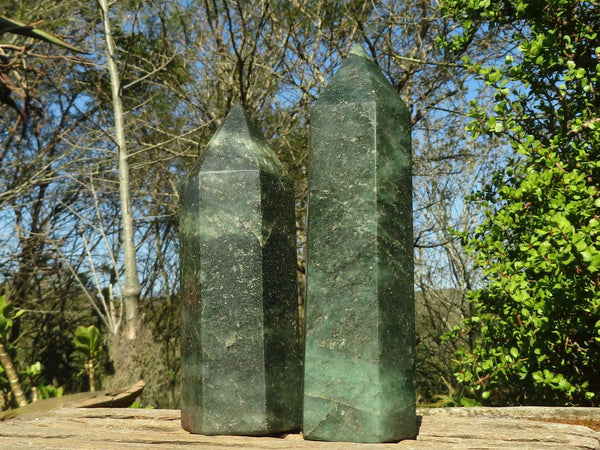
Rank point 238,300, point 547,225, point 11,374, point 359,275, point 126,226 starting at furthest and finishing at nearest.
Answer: point 126,226 → point 11,374 → point 547,225 → point 238,300 → point 359,275

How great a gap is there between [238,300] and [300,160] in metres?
4.25

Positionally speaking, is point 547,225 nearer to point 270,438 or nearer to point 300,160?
point 270,438

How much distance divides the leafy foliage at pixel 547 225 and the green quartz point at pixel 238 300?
4.21 feet

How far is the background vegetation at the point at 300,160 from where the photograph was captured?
3408mm

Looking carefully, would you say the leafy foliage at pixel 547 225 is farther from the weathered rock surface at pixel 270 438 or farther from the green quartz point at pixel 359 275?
the green quartz point at pixel 359 275

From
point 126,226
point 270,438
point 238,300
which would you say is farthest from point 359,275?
point 126,226

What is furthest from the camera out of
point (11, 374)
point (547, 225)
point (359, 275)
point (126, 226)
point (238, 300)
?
point (126, 226)

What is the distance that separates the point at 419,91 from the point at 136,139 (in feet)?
11.4

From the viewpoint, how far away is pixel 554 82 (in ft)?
12.4

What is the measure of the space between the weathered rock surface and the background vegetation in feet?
2.19

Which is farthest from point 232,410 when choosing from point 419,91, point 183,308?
point 419,91

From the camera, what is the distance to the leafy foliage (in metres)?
3.05

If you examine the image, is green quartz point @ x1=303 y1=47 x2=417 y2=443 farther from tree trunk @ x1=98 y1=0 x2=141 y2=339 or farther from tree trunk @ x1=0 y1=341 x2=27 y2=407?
tree trunk @ x1=0 y1=341 x2=27 y2=407

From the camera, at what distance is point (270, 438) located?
2439mm
